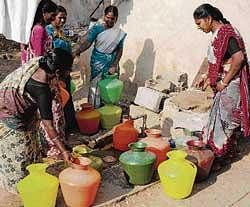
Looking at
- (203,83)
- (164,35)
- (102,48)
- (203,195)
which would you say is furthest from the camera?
(164,35)

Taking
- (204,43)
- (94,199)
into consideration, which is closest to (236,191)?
(94,199)

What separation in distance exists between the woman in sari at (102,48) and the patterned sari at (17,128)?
198 centimetres

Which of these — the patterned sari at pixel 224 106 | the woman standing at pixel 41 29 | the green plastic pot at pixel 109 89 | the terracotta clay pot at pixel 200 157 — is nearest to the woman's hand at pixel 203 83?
the patterned sari at pixel 224 106

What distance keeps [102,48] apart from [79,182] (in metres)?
2.62

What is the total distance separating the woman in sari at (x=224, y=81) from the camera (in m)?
4.91

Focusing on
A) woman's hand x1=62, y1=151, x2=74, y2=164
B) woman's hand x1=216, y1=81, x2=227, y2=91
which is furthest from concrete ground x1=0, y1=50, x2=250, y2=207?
woman's hand x1=216, y1=81, x2=227, y2=91

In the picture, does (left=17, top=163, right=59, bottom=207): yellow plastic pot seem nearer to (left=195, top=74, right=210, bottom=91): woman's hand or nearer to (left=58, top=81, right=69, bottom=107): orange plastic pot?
(left=58, top=81, right=69, bottom=107): orange plastic pot

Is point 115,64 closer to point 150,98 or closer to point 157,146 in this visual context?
point 150,98

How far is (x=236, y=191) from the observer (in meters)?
4.98

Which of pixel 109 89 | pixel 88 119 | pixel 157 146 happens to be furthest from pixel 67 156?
pixel 109 89

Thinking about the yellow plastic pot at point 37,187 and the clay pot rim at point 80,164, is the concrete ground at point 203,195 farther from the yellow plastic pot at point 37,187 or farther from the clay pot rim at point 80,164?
the clay pot rim at point 80,164

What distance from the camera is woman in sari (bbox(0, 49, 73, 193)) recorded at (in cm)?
409

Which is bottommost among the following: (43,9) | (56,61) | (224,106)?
(224,106)

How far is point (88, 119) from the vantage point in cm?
598
